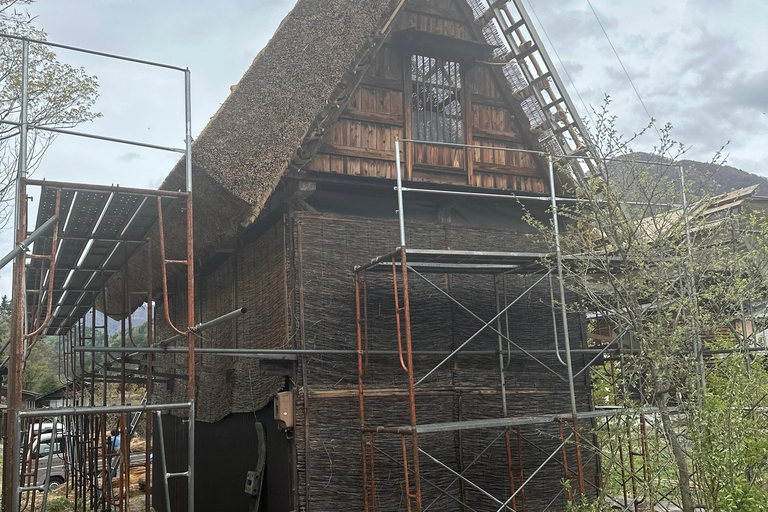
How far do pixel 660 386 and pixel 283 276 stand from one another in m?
5.03

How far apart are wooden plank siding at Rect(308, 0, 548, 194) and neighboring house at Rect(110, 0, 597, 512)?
1.0 inches

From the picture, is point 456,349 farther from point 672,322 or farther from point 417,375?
point 672,322

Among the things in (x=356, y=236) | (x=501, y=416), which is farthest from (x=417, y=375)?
(x=356, y=236)

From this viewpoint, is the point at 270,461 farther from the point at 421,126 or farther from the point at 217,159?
the point at 421,126

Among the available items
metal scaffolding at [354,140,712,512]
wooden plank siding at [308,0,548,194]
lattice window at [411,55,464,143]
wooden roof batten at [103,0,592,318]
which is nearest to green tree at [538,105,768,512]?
metal scaffolding at [354,140,712,512]

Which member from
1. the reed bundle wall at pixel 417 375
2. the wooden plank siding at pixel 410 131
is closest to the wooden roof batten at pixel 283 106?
the wooden plank siding at pixel 410 131

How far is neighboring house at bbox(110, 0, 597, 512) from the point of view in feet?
29.9

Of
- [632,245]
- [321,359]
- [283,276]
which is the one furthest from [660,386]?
[283,276]

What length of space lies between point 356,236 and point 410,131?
1.93 metres

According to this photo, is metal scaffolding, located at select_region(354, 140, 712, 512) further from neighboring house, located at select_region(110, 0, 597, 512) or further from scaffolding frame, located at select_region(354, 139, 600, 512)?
neighboring house, located at select_region(110, 0, 597, 512)

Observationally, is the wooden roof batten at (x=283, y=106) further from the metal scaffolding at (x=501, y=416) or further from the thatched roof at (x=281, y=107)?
the metal scaffolding at (x=501, y=416)

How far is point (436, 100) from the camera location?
11.0 metres

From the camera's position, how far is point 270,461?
972 centimetres

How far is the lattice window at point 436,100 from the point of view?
10812 millimetres
